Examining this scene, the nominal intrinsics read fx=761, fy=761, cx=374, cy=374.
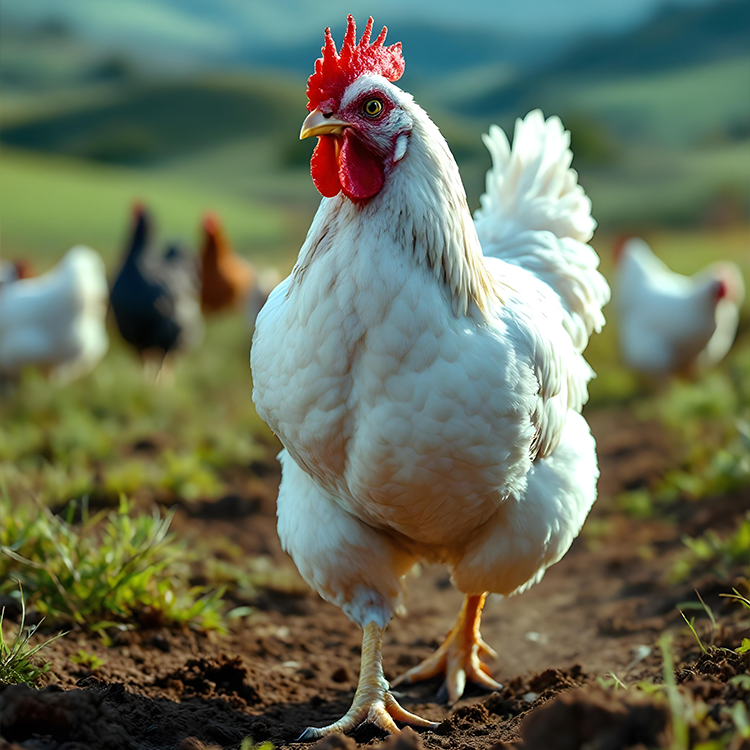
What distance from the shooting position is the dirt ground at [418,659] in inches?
83.7

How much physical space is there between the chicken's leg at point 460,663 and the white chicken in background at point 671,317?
566cm

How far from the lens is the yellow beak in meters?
2.37

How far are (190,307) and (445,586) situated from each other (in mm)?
5281

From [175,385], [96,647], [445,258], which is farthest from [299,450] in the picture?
[175,385]

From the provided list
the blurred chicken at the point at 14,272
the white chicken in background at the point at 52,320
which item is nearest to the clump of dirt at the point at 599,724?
the white chicken in background at the point at 52,320

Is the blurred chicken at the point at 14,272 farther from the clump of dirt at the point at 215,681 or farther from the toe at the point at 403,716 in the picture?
the toe at the point at 403,716

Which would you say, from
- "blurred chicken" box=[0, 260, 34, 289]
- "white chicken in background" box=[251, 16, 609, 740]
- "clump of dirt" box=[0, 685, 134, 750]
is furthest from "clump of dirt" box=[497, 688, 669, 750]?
"blurred chicken" box=[0, 260, 34, 289]

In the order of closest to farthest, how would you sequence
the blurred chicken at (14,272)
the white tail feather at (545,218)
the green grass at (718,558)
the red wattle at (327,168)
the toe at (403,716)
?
the red wattle at (327,168) < the toe at (403,716) < the white tail feather at (545,218) < the green grass at (718,558) < the blurred chicken at (14,272)

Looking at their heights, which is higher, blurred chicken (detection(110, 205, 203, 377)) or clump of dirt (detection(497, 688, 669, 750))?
blurred chicken (detection(110, 205, 203, 377))

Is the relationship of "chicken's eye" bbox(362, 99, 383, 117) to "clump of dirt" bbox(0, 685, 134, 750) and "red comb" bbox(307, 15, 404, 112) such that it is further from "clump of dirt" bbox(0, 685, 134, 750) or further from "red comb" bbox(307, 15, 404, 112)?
"clump of dirt" bbox(0, 685, 134, 750)

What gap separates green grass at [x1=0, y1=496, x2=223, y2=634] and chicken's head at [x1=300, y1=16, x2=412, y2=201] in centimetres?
200

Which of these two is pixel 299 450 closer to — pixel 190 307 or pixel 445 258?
pixel 445 258

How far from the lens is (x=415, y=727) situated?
2.86 metres

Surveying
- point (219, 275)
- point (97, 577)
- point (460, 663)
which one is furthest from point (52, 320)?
point (460, 663)
